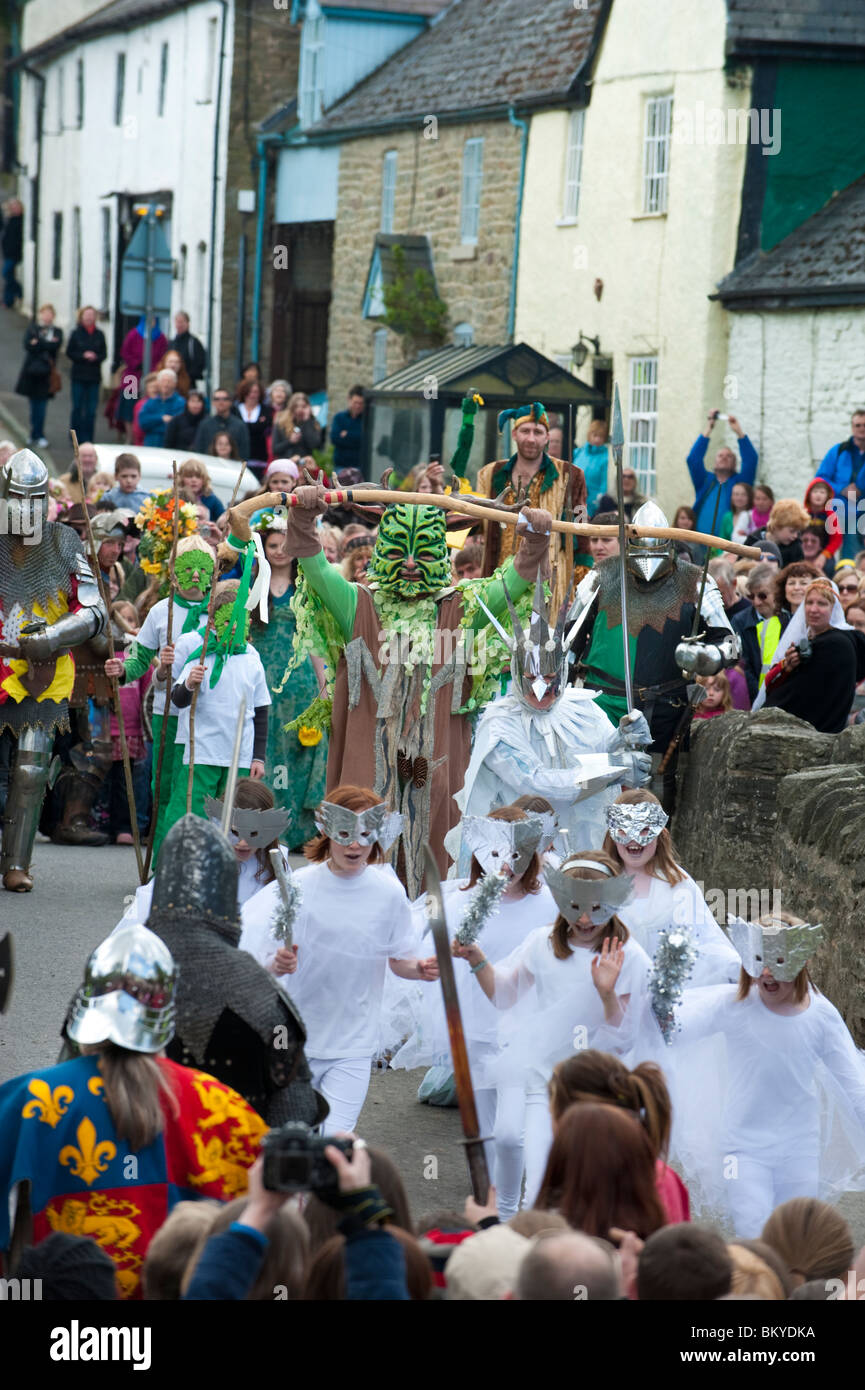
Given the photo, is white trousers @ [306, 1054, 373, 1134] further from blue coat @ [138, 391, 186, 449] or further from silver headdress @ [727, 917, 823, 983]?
blue coat @ [138, 391, 186, 449]

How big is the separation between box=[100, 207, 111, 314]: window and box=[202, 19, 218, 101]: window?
4.87m

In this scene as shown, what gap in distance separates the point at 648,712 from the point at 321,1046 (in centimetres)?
445

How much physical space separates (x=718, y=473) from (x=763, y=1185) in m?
11.6

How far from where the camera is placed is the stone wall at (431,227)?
25.0m

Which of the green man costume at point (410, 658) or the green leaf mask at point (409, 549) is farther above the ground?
the green leaf mask at point (409, 549)

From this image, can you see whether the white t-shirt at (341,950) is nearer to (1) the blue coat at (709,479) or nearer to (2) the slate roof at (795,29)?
(1) the blue coat at (709,479)

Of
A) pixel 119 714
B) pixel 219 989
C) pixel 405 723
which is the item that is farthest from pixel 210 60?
pixel 219 989

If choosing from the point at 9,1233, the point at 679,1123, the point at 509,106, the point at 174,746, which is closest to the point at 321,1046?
the point at 679,1123

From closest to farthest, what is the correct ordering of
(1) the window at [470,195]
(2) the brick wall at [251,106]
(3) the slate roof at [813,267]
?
(3) the slate roof at [813,267] < (1) the window at [470,195] < (2) the brick wall at [251,106]

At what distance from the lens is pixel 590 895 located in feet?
18.6

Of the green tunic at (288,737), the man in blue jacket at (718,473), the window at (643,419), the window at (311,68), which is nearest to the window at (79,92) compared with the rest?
the window at (311,68)

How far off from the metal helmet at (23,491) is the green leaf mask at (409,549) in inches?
91.4

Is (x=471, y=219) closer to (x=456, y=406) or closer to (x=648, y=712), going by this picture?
(x=456, y=406)

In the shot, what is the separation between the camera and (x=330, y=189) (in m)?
29.6
